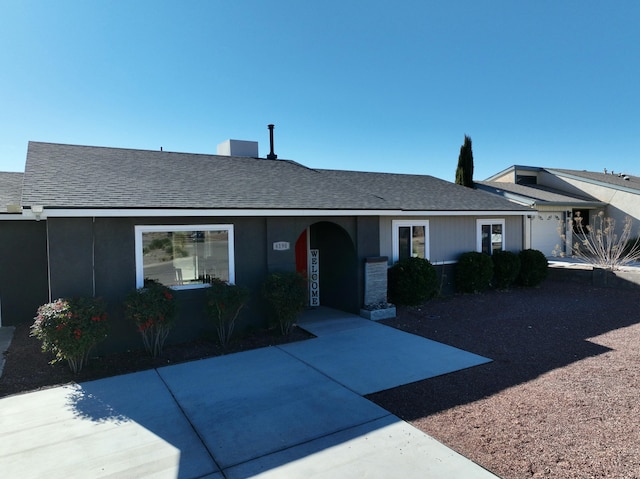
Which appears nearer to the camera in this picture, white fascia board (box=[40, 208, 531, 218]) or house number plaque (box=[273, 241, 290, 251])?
white fascia board (box=[40, 208, 531, 218])

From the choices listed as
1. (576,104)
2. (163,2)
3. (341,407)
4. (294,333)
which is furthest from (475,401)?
(576,104)

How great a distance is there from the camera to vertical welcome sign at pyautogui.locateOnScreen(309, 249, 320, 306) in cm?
1059

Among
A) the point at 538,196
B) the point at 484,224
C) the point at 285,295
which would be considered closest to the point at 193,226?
the point at 285,295

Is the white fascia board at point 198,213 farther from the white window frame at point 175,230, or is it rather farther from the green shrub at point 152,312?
the green shrub at point 152,312

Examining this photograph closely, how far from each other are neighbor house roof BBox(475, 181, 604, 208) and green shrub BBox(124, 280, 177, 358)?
18292mm

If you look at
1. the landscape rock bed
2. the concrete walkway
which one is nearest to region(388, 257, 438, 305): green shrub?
the landscape rock bed

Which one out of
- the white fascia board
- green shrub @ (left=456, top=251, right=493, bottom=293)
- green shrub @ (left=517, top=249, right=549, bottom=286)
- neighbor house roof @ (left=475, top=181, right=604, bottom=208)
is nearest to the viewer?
the white fascia board

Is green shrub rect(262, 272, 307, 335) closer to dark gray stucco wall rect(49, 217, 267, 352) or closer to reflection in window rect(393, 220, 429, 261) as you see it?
dark gray stucco wall rect(49, 217, 267, 352)

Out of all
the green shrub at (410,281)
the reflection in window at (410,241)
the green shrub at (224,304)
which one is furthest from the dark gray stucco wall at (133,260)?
the reflection in window at (410,241)

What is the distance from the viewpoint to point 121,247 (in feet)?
22.1

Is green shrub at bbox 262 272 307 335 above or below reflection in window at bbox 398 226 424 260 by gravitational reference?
below

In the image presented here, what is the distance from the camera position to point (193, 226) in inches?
292

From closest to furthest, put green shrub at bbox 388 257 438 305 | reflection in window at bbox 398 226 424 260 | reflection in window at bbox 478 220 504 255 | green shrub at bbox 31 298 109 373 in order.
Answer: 1. green shrub at bbox 31 298 109 373
2. green shrub at bbox 388 257 438 305
3. reflection in window at bbox 398 226 424 260
4. reflection in window at bbox 478 220 504 255

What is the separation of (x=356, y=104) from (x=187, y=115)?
712 cm
